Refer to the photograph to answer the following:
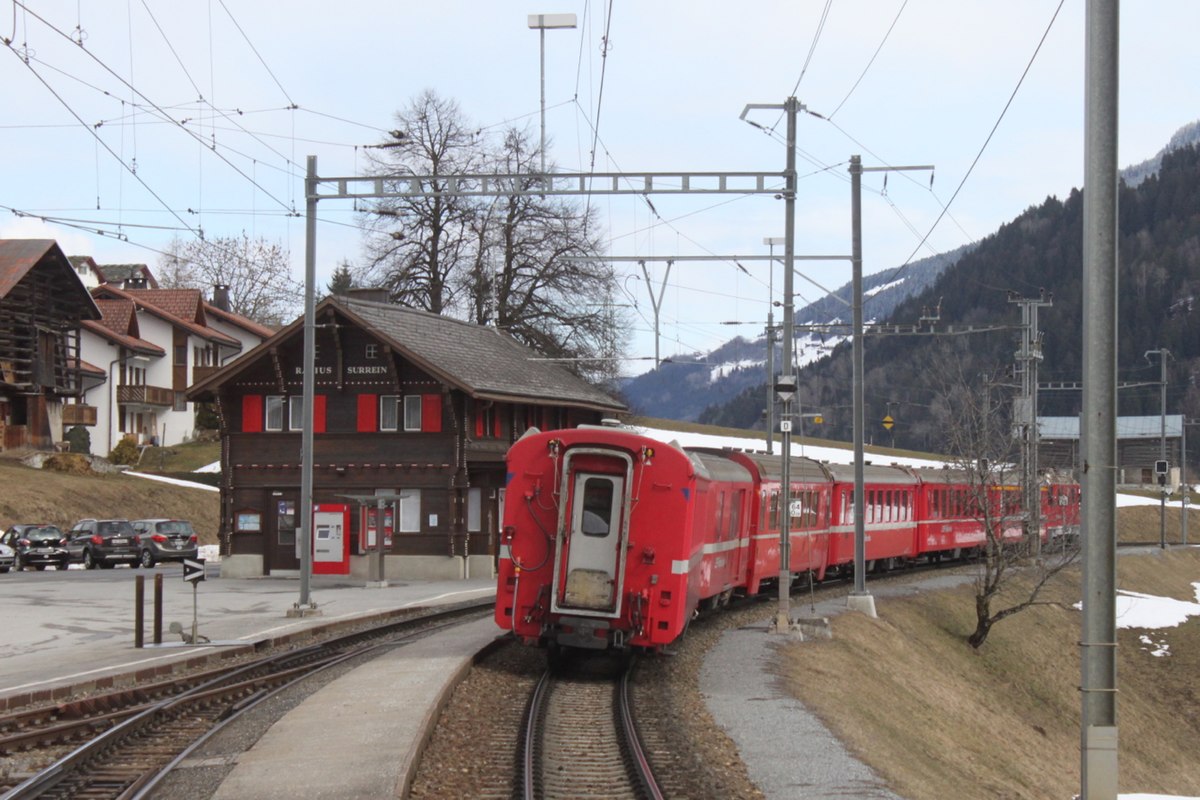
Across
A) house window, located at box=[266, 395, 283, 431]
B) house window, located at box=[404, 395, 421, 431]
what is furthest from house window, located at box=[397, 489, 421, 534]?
house window, located at box=[266, 395, 283, 431]

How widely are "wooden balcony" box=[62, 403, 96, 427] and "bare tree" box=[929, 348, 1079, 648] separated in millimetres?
43526

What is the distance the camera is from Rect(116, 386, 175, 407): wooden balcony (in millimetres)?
71562

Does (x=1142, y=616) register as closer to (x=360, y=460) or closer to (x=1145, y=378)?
(x=360, y=460)

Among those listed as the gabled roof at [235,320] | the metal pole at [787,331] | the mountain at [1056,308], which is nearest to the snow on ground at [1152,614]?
the metal pole at [787,331]

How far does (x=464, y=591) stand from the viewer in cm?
3247

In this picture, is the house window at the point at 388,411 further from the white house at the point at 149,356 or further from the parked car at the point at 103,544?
the white house at the point at 149,356

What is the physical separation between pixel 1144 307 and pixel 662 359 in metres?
120

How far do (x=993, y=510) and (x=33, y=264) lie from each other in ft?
145

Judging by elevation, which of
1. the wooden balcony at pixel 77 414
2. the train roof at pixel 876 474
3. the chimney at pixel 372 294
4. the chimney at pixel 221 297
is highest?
the chimney at pixel 221 297

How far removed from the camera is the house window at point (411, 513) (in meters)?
37.5

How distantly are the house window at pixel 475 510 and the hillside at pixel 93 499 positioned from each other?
16.3 m

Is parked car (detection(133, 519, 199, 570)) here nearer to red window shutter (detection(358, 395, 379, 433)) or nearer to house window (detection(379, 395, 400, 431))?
red window shutter (detection(358, 395, 379, 433))

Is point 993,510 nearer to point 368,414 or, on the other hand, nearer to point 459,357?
point 459,357

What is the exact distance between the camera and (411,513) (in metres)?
37.6
